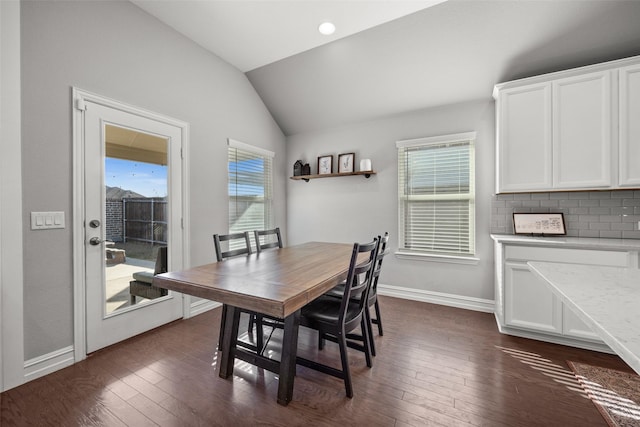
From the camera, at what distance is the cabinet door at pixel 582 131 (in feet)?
8.18

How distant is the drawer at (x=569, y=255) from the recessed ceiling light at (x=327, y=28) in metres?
2.83

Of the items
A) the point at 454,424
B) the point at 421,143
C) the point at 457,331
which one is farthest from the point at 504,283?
the point at 421,143

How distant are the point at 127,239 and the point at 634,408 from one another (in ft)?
12.9

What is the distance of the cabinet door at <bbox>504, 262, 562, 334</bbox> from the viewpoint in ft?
8.14

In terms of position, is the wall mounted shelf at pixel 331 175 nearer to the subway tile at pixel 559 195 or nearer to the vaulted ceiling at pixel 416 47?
the vaulted ceiling at pixel 416 47

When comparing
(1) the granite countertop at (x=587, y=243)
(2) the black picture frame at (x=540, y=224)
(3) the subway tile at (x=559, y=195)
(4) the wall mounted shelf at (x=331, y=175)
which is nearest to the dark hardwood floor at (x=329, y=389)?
(1) the granite countertop at (x=587, y=243)

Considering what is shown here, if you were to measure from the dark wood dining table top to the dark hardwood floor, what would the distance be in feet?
2.56

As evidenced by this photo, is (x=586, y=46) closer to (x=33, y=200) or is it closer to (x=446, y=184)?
(x=446, y=184)

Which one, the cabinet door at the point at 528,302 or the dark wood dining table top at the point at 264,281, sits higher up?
the dark wood dining table top at the point at 264,281

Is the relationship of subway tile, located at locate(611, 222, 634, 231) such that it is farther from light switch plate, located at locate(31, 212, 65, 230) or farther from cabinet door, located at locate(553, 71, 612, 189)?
light switch plate, located at locate(31, 212, 65, 230)

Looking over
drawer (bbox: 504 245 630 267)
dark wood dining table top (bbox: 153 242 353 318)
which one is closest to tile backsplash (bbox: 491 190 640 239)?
drawer (bbox: 504 245 630 267)

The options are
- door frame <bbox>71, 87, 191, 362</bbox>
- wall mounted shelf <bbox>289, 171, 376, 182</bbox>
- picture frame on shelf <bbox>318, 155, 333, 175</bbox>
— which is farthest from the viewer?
picture frame on shelf <bbox>318, 155, 333, 175</bbox>

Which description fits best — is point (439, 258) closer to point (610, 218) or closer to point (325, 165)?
point (610, 218)

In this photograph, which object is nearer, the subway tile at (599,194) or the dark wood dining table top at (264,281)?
the dark wood dining table top at (264,281)
